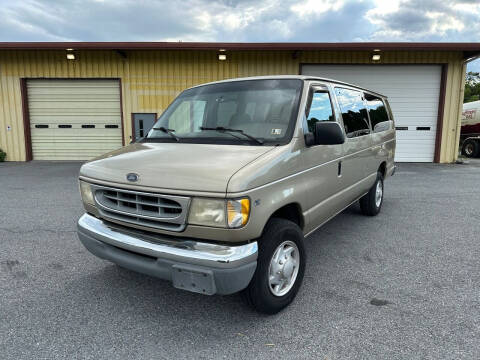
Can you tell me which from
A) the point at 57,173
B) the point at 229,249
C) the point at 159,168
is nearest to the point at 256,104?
A: the point at 159,168

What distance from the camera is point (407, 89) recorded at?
41.1ft

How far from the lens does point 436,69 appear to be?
12.3m

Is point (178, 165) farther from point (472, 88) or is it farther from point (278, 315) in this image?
point (472, 88)

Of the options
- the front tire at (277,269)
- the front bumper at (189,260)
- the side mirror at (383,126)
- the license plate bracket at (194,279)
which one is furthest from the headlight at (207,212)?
the side mirror at (383,126)

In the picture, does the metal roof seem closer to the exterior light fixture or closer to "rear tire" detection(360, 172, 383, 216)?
the exterior light fixture

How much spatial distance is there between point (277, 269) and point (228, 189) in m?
0.93

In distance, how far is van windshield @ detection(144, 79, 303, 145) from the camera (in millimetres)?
2939

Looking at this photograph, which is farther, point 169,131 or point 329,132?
point 169,131

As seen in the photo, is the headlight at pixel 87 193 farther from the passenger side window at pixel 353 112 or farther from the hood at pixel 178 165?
the passenger side window at pixel 353 112

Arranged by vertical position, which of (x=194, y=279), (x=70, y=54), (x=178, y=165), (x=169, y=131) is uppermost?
(x=70, y=54)

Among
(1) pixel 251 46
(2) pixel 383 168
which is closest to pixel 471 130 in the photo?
(1) pixel 251 46

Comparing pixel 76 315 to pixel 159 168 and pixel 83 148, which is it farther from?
pixel 83 148

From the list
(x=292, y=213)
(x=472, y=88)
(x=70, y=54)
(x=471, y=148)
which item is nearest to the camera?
(x=292, y=213)

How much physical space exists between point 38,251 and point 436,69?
13.7m
